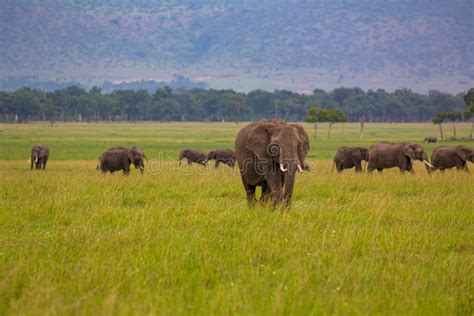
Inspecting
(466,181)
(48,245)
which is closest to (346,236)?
(48,245)

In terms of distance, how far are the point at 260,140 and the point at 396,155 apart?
15775 mm

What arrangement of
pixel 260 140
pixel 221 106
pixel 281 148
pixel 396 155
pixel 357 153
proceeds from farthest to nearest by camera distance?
1. pixel 221 106
2. pixel 357 153
3. pixel 396 155
4. pixel 260 140
5. pixel 281 148

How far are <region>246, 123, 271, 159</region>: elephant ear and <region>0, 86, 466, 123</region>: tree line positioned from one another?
128609 millimetres

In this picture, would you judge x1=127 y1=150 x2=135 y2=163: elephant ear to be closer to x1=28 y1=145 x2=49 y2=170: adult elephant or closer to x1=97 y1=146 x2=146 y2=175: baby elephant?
x1=97 y1=146 x2=146 y2=175: baby elephant

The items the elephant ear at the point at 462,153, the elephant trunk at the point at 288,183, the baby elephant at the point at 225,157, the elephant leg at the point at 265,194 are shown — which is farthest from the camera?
the baby elephant at the point at 225,157

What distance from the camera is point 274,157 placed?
14.3m

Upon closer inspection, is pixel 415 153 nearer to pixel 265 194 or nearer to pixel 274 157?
pixel 265 194

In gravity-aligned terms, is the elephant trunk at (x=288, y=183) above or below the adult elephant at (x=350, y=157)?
above

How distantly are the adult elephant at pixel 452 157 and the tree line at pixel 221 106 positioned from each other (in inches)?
4468

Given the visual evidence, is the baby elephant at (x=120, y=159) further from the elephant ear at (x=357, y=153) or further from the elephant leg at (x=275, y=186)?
the elephant leg at (x=275, y=186)

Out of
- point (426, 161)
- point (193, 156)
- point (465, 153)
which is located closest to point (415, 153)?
point (426, 161)

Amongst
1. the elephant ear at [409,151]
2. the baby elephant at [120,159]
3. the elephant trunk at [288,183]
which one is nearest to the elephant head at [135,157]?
the baby elephant at [120,159]

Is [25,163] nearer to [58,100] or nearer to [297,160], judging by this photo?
[297,160]

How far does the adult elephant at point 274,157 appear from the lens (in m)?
13.7
